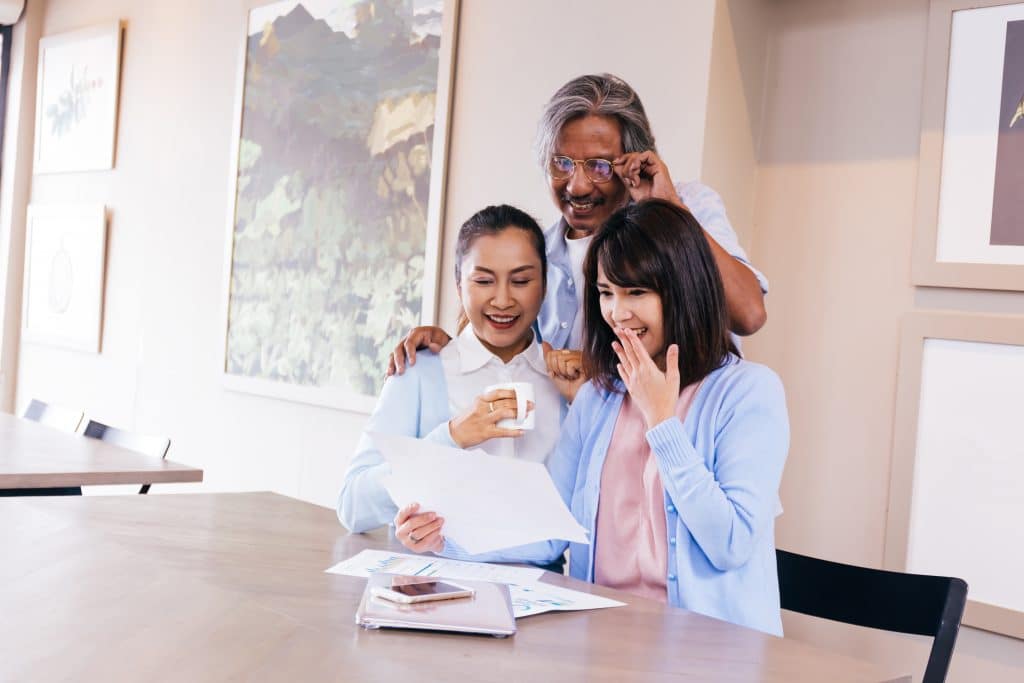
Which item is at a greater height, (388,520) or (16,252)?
(16,252)

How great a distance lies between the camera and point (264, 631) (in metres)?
1.22

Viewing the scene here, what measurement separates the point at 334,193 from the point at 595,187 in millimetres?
1837

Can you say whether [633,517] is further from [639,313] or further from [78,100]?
[78,100]

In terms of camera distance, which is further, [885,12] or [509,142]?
[509,142]

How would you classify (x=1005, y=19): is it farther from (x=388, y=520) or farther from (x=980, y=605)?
(x=388, y=520)

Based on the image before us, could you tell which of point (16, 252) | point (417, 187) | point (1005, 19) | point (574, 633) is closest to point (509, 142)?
point (417, 187)

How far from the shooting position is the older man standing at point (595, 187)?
198 cm

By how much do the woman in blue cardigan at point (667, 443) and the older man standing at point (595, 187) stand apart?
1.00 feet

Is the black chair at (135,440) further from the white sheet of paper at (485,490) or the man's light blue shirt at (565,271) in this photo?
the white sheet of paper at (485,490)

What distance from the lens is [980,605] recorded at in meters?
2.17

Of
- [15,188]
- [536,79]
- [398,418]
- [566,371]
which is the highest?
[536,79]

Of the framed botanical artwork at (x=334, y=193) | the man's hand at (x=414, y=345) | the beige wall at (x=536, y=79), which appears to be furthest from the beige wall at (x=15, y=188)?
the man's hand at (x=414, y=345)

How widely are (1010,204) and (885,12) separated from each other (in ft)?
1.86

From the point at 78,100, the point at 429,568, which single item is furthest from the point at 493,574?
the point at 78,100
